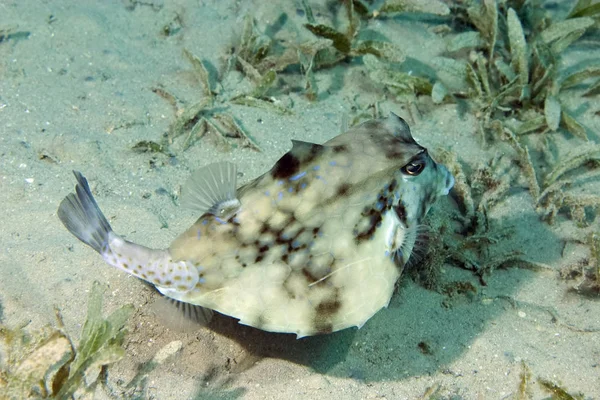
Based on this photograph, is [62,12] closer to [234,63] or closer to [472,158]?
[234,63]

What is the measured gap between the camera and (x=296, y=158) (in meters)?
2.69

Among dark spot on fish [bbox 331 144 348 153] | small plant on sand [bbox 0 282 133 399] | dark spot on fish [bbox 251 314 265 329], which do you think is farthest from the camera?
dark spot on fish [bbox 331 144 348 153]

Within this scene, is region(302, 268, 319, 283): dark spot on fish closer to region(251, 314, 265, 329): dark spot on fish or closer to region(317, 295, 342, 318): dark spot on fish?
region(317, 295, 342, 318): dark spot on fish

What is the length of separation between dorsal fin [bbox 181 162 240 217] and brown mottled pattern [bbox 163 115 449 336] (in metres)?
0.06

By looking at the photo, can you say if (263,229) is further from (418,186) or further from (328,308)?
(418,186)

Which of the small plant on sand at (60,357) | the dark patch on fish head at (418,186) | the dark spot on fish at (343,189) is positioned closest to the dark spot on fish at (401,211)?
the dark patch on fish head at (418,186)

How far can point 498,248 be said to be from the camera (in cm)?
411

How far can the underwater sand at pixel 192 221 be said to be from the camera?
3.10m

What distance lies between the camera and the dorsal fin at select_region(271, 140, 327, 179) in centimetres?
267

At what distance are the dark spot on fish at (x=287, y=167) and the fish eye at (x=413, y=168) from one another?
610 mm

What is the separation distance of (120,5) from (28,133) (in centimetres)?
265

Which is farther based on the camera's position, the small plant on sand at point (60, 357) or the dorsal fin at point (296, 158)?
the dorsal fin at point (296, 158)

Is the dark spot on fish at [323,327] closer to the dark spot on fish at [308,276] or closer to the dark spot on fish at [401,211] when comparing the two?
the dark spot on fish at [308,276]

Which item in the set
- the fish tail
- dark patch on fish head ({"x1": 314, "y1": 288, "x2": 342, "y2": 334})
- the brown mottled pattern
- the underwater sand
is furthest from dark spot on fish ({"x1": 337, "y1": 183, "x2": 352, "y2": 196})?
the underwater sand
